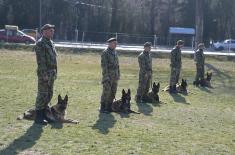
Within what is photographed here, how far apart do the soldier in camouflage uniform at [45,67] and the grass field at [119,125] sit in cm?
46

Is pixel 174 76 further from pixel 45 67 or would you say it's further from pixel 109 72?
pixel 45 67

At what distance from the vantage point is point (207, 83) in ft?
79.2

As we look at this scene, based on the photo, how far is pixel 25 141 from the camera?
389 inches

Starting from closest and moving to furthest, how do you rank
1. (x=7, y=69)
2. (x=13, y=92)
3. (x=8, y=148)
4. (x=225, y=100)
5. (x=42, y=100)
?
(x=8, y=148), (x=42, y=100), (x=13, y=92), (x=225, y=100), (x=7, y=69)

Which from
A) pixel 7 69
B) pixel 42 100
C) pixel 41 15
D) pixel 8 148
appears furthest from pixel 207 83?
pixel 41 15

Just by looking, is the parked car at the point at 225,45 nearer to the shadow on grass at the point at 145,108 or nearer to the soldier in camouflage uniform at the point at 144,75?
the soldier in camouflage uniform at the point at 144,75

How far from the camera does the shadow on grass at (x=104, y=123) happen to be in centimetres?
1165

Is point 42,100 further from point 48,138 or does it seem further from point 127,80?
point 127,80

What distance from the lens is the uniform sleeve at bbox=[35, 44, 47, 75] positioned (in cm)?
1132

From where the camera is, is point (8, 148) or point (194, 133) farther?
point (194, 133)

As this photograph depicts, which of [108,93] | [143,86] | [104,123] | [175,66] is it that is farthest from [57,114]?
[175,66]

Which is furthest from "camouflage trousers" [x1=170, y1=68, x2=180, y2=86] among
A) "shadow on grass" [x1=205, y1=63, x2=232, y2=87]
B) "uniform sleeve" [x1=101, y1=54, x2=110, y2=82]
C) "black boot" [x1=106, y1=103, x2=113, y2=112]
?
"uniform sleeve" [x1=101, y1=54, x2=110, y2=82]

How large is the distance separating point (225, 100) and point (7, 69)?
11823 mm

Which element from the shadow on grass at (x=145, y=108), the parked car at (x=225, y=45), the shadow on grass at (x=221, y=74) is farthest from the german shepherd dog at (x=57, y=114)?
the parked car at (x=225, y=45)
